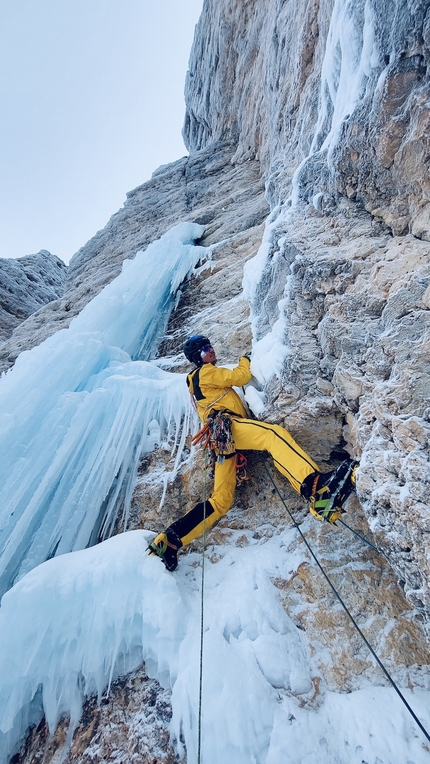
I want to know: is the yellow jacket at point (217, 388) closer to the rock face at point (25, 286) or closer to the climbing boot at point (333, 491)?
the climbing boot at point (333, 491)

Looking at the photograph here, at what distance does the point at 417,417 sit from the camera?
177 centimetres

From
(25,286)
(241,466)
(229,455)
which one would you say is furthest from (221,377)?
(25,286)

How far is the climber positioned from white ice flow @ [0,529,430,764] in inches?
11.7

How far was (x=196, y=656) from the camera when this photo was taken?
6.64 feet

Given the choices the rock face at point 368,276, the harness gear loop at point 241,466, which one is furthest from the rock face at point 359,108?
the harness gear loop at point 241,466

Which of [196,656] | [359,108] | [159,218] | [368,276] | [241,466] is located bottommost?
[196,656]

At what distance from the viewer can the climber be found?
2.13 m

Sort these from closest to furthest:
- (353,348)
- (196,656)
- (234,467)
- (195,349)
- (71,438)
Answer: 1. (196,656)
2. (353,348)
3. (234,467)
4. (195,349)
5. (71,438)

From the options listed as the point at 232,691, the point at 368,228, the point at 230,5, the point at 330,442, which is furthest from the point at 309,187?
the point at 230,5

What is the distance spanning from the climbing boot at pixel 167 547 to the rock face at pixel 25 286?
332 inches

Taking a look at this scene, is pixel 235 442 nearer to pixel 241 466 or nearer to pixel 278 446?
pixel 241 466

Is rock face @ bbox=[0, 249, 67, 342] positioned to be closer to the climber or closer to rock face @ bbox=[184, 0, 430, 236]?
the climber

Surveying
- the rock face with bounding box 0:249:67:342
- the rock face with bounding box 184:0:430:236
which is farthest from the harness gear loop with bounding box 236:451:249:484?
the rock face with bounding box 0:249:67:342

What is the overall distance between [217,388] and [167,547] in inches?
50.1
